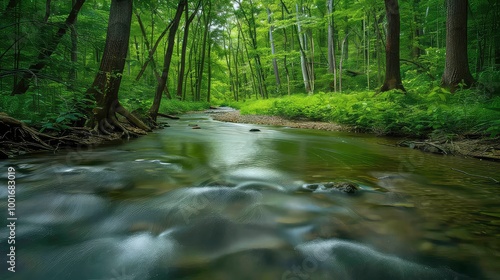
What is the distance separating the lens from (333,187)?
271 centimetres

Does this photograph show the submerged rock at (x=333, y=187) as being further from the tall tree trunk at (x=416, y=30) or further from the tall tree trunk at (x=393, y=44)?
the tall tree trunk at (x=416, y=30)

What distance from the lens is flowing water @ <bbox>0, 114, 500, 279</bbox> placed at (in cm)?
149

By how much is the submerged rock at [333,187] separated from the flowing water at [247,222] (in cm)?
6

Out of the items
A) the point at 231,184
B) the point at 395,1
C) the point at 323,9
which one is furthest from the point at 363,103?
the point at 323,9

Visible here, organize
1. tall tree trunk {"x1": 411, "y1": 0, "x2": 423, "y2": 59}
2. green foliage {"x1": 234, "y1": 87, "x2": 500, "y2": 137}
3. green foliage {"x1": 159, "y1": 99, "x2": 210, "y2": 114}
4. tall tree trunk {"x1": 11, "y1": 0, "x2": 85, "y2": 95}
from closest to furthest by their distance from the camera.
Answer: tall tree trunk {"x1": 11, "y1": 0, "x2": 85, "y2": 95}
green foliage {"x1": 234, "y1": 87, "x2": 500, "y2": 137}
tall tree trunk {"x1": 411, "y1": 0, "x2": 423, "y2": 59}
green foliage {"x1": 159, "y1": 99, "x2": 210, "y2": 114}

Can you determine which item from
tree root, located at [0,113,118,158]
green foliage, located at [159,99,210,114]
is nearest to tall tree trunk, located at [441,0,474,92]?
tree root, located at [0,113,118,158]

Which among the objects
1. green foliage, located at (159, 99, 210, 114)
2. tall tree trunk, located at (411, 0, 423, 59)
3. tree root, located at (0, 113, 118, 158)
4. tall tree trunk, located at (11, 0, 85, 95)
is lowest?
tree root, located at (0, 113, 118, 158)

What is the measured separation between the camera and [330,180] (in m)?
3.07

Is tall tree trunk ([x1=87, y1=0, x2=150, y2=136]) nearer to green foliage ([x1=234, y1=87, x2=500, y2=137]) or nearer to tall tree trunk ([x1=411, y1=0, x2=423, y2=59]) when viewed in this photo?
green foliage ([x1=234, y1=87, x2=500, y2=137])

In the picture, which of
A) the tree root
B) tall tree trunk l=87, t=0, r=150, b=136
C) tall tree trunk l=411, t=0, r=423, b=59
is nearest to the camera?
the tree root

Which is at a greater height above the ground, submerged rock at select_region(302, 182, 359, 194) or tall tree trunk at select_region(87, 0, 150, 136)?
tall tree trunk at select_region(87, 0, 150, 136)

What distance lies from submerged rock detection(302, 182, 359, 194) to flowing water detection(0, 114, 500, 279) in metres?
0.06

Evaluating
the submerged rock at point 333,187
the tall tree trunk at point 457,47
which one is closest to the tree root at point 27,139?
the submerged rock at point 333,187

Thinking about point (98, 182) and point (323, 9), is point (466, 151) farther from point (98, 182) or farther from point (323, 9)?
point (323, 9)
